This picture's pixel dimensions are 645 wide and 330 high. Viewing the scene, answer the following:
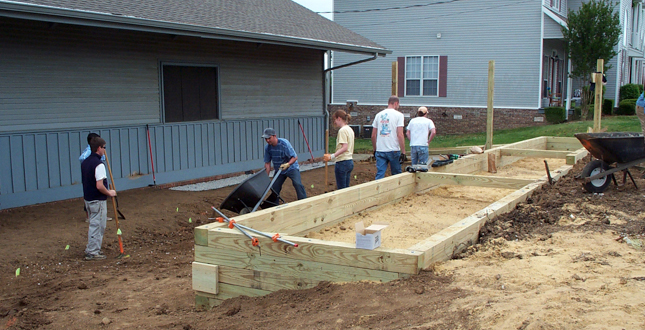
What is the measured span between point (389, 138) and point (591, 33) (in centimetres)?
1758

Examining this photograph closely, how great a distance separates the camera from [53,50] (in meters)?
9.61

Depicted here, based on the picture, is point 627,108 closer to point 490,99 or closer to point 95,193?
point 490,99

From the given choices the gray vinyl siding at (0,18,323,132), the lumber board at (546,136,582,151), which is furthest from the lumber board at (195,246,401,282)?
the lumber board at (546,136,582,151)

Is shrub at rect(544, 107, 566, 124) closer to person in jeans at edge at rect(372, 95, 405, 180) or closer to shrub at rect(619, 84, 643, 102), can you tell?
shrub at rect(619, 84, 643, 102)

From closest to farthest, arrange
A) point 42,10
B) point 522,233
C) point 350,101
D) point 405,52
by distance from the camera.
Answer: point 522,233
point 42,10
point 405,52
point 350,101

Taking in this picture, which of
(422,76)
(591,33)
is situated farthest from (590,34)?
(422,76)

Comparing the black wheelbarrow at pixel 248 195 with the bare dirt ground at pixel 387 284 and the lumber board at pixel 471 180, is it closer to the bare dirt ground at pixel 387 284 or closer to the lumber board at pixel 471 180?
the bare dirt ground at pixel 387 284

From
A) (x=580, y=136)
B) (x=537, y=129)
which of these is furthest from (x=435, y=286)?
(x=537, y=129)

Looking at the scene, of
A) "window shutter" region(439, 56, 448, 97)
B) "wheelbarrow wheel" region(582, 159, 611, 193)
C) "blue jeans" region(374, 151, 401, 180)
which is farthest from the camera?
"window shutter" region(439, 56, 448, 97)

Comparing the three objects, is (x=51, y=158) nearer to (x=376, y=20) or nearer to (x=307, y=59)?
(x=307, y=59)

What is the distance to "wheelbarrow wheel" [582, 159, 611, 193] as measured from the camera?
7.65 m

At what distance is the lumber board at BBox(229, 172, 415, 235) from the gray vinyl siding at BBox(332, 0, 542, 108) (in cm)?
1674

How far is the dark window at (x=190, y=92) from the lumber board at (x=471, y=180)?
19.0 ft

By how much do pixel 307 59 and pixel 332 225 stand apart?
9.72 metres
